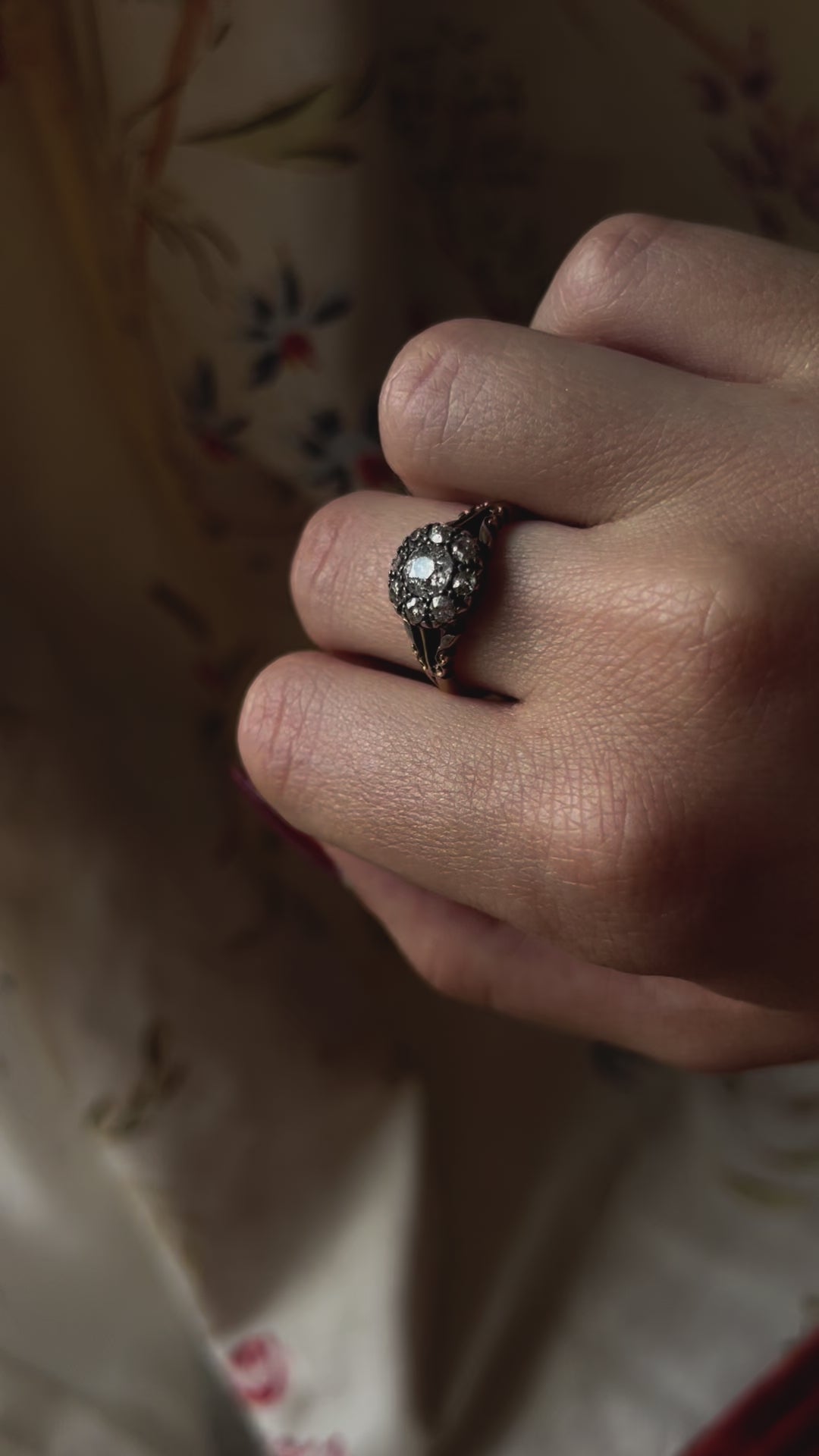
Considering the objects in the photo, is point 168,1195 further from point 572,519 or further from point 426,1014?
point 572,519

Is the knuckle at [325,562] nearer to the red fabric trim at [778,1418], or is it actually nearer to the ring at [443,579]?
the ring at [443,579]

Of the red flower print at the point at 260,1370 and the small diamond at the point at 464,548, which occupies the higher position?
the small diamond at the point at 464,548

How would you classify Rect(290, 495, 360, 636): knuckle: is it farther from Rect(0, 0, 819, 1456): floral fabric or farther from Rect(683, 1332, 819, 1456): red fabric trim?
Rect(683, 1332, 819, 1456): red fabric trim

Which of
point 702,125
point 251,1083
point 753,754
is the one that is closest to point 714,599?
point 753,754

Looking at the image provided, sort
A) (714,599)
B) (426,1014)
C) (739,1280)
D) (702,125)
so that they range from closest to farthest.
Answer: (714,599), (702,125), (739,1280), (426,1014)

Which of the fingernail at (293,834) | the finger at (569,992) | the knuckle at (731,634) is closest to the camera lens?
the knuckle at (731,634)

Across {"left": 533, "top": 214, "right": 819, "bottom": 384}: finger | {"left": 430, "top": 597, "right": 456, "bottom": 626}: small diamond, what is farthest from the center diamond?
{"left": 533, "top": 214, "right": 819, "bottom": 384}: finger

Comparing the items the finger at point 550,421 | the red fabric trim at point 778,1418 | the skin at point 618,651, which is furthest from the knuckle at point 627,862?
the red fabric trim at point 778,1418
